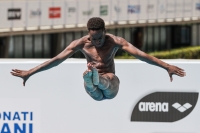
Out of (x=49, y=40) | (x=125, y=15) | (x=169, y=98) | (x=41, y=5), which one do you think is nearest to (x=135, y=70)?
(x=169, y=98)

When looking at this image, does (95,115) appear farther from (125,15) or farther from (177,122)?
(125,15)

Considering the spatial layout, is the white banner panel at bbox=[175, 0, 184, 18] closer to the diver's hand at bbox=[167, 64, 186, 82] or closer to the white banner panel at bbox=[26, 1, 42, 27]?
the white banner panel at bbox=[26, 1, 42, 27]

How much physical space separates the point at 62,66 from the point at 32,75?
1.53 ft

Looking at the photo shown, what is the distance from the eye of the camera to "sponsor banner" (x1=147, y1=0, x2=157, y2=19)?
53178 millimetres

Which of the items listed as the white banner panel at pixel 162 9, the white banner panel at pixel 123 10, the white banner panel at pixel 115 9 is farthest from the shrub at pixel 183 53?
the white banner panel at pixel 115 9

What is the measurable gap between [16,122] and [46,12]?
2863 cm

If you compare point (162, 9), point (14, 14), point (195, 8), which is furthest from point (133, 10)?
point (14, 14)

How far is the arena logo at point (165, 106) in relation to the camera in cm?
1162

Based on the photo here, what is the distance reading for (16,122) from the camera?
12.0m

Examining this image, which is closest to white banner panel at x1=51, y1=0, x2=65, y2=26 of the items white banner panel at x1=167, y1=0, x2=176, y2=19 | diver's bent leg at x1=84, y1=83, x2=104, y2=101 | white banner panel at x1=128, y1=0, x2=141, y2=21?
white banner panel at x1=128, y1=0, x2=141, y2=21

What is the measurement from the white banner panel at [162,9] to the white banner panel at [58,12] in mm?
13776

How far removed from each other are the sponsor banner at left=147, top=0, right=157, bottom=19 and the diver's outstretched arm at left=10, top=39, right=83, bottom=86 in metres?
42.2

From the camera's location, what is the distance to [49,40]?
45.5m

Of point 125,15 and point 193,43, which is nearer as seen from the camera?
point 125,15
